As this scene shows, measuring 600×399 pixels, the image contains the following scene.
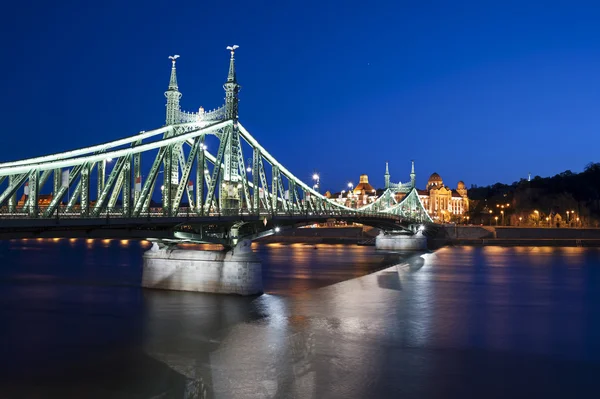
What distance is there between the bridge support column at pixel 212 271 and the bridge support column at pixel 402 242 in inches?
2272

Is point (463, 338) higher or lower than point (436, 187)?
lower

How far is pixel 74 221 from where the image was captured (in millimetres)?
21578

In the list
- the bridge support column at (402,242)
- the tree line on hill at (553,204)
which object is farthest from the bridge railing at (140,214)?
the tree line on hill at (553,204)

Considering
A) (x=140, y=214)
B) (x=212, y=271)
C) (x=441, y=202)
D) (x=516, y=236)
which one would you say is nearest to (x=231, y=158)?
(x=212, y=271)

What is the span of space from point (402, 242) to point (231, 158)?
57.5 metres

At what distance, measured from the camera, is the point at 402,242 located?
88375 millimetres

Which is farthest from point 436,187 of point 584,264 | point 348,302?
point 348,302

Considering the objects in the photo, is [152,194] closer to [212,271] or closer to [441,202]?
[212,271]

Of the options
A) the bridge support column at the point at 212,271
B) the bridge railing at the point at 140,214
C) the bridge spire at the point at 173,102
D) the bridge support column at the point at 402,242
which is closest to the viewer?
the bridge railing at the point at 140,214

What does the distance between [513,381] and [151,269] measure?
23.8 m

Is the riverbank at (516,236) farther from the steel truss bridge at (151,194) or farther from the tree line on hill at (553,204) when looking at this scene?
the steel truss bridge at (151,194)

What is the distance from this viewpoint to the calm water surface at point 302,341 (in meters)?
16.1

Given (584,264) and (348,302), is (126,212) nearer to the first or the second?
(348,302)

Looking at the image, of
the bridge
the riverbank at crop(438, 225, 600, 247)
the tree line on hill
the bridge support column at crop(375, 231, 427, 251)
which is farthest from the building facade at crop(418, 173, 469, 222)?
the bridge
